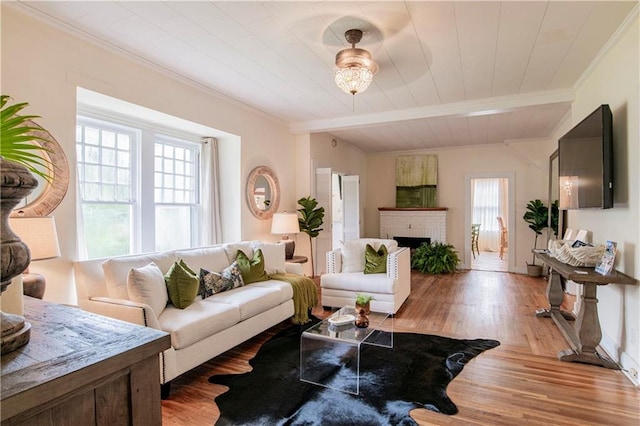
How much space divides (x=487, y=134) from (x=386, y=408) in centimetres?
578

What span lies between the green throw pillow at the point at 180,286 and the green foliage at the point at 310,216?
2.81m

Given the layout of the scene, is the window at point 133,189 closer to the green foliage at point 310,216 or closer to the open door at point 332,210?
the green foliage at point 310,216

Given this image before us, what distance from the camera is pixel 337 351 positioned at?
3.08m

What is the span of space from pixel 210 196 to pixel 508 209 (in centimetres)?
599

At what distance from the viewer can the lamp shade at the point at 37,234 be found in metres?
2.01

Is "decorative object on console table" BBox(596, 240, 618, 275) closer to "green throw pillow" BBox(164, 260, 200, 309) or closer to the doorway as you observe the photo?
"green throw pillow" BBox(164, 260, 200, 309)

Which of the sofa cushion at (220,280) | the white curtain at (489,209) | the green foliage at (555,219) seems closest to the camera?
the sofa cushion at (220,280)

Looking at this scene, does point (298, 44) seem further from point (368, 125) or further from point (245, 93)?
point (368, 125)

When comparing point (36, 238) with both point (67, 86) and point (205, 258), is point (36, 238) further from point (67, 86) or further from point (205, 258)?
point (205, 258)

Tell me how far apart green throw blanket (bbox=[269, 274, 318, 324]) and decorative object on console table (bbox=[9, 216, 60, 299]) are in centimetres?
214

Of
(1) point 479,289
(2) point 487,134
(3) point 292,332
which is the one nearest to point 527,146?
(2) point 487,134

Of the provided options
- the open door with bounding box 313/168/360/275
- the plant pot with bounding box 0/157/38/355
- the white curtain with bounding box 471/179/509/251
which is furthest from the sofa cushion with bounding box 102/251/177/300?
the white curtain with bounding box 471/179/509/251

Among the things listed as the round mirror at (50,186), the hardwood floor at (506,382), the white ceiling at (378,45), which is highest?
the white ceiling at (378,45)

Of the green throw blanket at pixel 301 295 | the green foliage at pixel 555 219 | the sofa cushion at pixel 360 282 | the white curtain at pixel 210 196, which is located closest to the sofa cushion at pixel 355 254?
the sofa cushion at pixel 360 282
